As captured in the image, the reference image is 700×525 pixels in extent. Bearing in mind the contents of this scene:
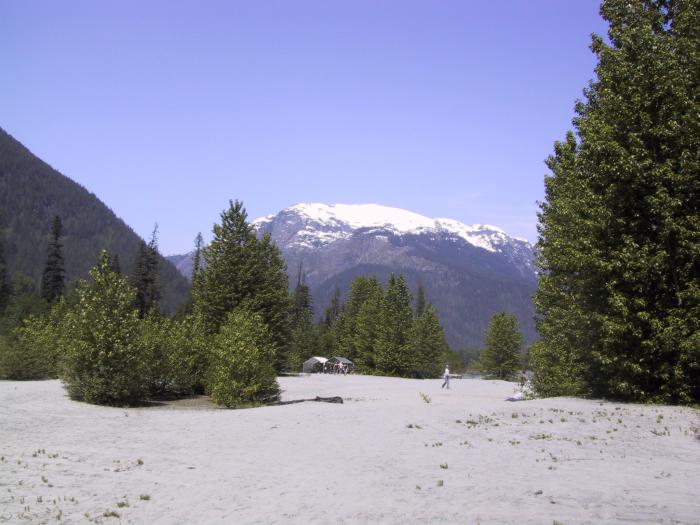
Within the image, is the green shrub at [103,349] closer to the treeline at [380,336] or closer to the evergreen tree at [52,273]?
the treeline at [380,336]

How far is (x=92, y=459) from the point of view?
12.6m

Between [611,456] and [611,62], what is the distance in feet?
50.1

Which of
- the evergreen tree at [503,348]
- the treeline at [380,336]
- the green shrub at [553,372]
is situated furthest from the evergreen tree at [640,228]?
the evergreen tree at [503,348]

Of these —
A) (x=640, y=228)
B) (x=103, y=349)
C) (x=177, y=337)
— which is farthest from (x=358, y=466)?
(x=177, y=337)

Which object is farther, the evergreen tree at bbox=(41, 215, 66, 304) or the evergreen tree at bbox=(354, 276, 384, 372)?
the evergreen tree at bbox=(41, 215, 66, 304)

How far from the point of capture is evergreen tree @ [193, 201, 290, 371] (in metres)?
42.0

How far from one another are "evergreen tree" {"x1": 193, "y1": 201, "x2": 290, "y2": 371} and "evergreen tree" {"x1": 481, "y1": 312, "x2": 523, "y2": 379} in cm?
4925

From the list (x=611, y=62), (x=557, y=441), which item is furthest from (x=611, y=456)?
(x=611, y=62)

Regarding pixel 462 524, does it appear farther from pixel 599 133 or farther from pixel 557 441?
pixel 599 133

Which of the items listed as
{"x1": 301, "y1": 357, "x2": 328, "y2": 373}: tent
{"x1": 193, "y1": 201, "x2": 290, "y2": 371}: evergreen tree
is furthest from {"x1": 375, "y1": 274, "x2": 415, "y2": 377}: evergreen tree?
{"x1": 193, "y1": 201, "x2": 290, "y2": 371}: evergreen tree

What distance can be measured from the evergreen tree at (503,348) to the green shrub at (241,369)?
2607 inches

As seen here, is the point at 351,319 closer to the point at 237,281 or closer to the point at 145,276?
the point at 145,276

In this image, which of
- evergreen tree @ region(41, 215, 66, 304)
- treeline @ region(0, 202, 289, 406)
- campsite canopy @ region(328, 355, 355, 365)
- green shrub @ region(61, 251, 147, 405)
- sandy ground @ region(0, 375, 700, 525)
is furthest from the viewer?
evergreen tree @ region(41, 215, 66, 304)

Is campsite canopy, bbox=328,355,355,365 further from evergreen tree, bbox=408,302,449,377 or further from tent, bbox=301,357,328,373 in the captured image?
evergreen tree, bbox=408,302,449,377
